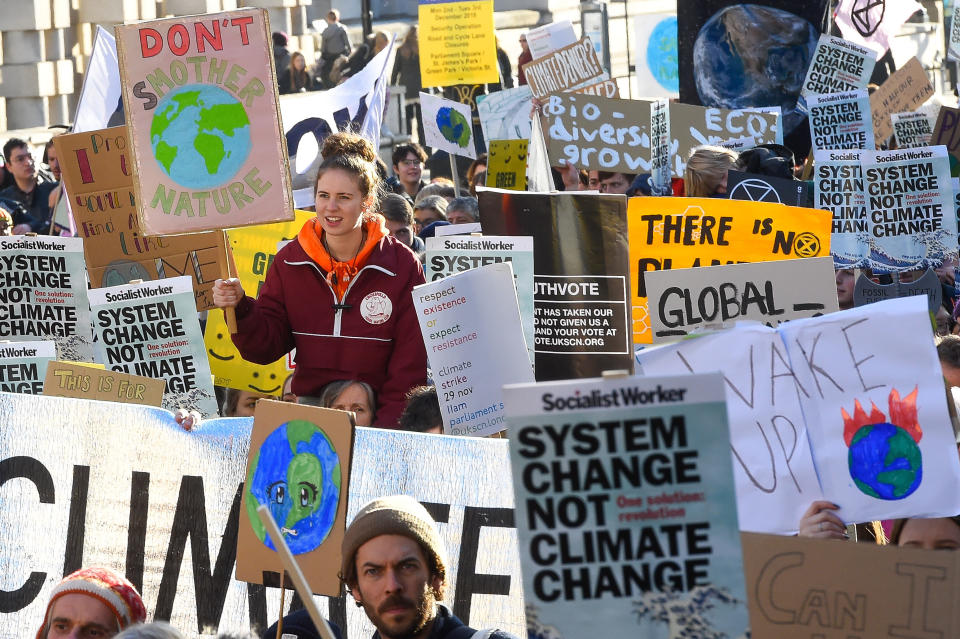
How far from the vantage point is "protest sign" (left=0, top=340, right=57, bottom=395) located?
5598 millimetres

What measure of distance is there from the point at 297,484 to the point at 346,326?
114cm

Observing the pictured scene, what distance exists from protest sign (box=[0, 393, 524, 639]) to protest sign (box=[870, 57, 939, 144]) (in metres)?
8.12

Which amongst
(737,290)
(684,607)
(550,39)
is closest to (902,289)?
(737,290)

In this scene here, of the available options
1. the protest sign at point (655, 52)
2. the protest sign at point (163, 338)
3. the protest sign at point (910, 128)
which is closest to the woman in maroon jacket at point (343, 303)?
the protest sign at point (163, 338)

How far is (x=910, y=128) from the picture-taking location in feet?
Answer: 34.9

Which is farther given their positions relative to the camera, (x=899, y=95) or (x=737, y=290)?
(x=899, y=95)

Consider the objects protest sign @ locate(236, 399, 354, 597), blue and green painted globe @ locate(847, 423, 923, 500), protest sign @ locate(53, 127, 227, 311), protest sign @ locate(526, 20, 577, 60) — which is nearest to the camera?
blue and green painted globe @ locate(847, 423, 923, 500)

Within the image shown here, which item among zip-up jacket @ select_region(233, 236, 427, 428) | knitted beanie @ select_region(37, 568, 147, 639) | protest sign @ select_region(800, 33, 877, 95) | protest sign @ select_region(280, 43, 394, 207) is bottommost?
knitted beanie @ select_region(37, 568, 147, 639)

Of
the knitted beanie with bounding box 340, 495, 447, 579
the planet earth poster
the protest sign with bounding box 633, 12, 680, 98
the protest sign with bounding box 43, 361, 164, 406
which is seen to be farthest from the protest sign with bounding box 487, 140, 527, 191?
the protest sign with bounding box 633, 12, 680, 98

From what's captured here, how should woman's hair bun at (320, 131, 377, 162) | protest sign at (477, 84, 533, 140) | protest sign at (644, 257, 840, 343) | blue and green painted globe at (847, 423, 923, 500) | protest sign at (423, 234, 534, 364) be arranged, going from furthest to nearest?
protest sign at (477, 84, 533, 140) < protest sign at (423, 234, 534, 364) < woman's hair bun at (320, 131, 377, 162) < protest sign at (644, 257, 840, 343) < blue and green painted globe at (847, 423, 923, 500)

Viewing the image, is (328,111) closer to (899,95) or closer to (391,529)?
(899,95)

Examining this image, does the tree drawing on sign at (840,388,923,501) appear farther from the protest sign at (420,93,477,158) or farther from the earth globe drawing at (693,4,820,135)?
the earth globe drawing at (693,4,820,135)

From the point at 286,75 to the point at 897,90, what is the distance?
8.20 m

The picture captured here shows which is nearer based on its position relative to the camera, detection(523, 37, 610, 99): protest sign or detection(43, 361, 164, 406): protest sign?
detection(43, 361, 164, 406): protest sign
